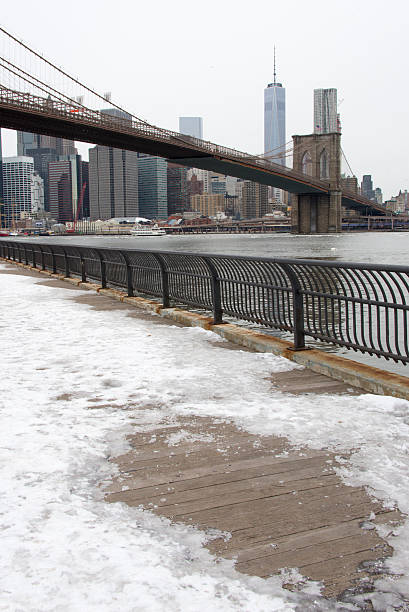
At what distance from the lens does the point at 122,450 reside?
3.72 meters

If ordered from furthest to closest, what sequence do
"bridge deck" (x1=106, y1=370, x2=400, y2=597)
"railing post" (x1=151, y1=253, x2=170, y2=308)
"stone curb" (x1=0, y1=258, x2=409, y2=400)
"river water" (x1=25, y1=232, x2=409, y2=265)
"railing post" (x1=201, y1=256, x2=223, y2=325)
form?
"river water" (x1=25, y1=232, x2=409, y2=265) < "railing post" (x1=151, y1=253, x2=170, y2=308) < "railing post" (x1=201, y1=256, x2=223, y2=325) < "stone curb" (x1=0, y1=258, x2=409, y2=400) < "bridge deck" (x1=106, y1=370, x2=400, y2=597)

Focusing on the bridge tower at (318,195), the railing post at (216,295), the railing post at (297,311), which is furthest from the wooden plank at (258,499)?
the bridge tower at (318,195)

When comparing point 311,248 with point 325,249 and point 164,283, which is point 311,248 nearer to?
point 325,249

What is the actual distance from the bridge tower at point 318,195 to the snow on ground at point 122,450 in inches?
3390

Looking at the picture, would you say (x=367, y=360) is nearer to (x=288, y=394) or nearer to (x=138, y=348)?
(x=138, y=348)

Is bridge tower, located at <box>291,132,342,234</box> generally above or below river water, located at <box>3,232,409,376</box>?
above

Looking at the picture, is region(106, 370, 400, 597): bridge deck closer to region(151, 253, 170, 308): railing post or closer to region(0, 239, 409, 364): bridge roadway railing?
region(0, 239, 409, 364): bridge roadway railing

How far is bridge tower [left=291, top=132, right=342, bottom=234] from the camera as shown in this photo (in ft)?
303

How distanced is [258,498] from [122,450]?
100 cm

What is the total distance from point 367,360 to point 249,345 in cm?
311

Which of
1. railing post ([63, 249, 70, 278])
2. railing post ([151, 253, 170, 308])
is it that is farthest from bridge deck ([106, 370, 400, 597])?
railing post ([63, 249, 70, 278])

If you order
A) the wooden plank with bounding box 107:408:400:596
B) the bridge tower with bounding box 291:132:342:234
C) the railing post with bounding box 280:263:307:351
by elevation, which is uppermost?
the bridge tower with bounding box 291:132:342:234

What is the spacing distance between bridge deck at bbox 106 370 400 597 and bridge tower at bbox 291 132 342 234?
88197 mm

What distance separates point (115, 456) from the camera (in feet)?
11.9
